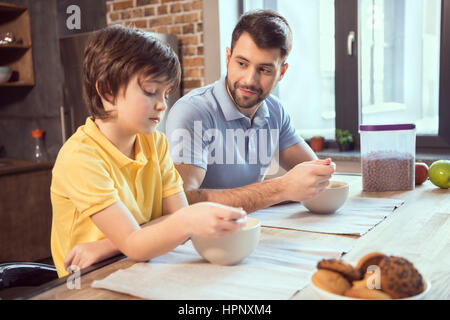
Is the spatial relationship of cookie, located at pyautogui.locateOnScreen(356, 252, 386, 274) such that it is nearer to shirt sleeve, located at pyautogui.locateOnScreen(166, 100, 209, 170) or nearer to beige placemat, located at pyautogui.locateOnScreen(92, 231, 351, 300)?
beige placemat, located at pyautogui.locateOnScreen(92, 231, 351, 300)

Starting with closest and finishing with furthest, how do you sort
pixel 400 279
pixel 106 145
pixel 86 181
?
1. pixel 400 279
2. pixel 86 181
3. pixel 106 145

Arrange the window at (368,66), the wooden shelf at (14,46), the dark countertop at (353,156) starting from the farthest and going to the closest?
1. the wooden shelf at (14,46)
2. the window at (368,66)
3. the dark countertop at (353,156)

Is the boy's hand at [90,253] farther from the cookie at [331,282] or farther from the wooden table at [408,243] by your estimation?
the cookie at [331,282]

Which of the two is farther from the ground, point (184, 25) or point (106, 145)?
point (184, 25)

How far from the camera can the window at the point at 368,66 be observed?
2.95 meters

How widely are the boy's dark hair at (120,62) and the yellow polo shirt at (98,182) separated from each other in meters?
0.10

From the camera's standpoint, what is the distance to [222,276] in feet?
2.78

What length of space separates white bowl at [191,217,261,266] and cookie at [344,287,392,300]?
231mm

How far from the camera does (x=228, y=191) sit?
1.43 meters

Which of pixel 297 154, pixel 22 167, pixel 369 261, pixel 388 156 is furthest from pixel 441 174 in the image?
pixel 22 167

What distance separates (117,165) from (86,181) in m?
0.14

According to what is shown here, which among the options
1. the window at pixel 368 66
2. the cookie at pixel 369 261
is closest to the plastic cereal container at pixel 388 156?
the cookie at pixel 369 261

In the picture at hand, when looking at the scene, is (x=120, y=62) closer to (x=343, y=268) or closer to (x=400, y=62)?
(x=343, y=268)
